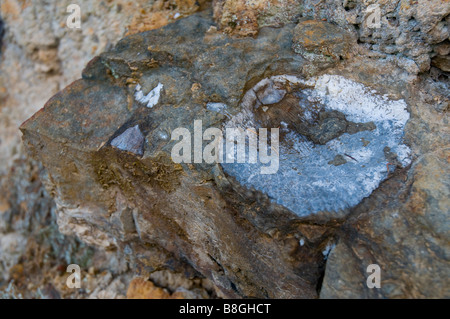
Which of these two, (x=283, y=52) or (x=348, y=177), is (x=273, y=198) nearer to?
(x=348, y=177)

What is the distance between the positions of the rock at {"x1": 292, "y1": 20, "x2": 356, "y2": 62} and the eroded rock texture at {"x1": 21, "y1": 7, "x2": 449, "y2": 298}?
2 centimetres

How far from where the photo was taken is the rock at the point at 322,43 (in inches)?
86.3

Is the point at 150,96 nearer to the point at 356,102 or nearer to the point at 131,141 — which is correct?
the point at 131,141

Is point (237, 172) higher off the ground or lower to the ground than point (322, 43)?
lower

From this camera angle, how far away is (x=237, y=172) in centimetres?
184

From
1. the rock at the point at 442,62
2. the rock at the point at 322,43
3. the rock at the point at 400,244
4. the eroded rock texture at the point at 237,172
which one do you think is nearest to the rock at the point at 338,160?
the eroded rock texture at the point at 237,172

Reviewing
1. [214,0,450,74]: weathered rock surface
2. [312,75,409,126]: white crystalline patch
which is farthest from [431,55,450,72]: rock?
[312,75,409,126]: white crystalline patch

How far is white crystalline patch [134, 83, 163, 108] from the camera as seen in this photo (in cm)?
222

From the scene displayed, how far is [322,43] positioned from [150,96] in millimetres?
1068

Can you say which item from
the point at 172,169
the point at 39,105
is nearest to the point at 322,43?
the point at 172,169

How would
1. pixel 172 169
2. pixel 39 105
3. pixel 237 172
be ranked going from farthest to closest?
pixel 39 105 < pixel 172 169 < pixel 237 172

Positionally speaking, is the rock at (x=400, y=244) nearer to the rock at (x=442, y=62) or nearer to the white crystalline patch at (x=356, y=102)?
the white crystalline patch at (x=356, y=102)

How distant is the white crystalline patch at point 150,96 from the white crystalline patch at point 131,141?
0.18 meters
